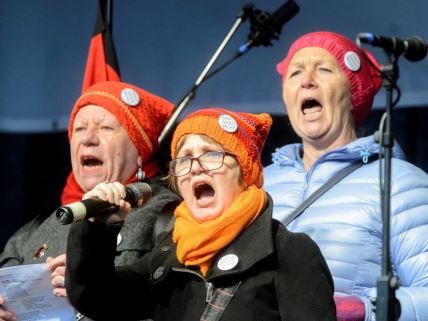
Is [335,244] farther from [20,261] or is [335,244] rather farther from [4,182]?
[4,182]

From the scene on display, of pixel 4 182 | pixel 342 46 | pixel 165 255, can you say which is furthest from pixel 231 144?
pixel 4 182

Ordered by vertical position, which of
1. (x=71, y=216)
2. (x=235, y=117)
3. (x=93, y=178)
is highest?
(x=235, y=117)

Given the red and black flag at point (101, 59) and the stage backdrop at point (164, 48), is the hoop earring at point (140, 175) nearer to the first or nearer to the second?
the red and black flag at point (101, 59)

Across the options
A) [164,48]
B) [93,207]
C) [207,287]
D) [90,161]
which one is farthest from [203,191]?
[164,48]

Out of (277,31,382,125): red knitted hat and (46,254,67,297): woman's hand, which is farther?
(277,31,382,125): red knitted hat

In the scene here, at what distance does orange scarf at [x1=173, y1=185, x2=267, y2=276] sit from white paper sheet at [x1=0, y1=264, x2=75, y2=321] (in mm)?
573

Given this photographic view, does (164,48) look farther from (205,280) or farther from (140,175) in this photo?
(205,280)

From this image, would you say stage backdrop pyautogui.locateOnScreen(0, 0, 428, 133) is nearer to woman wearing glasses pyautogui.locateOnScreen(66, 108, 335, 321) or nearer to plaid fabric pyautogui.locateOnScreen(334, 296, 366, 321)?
woman wearing glasses pyautogui.locateOnScreen(66, 108, 335, 321)

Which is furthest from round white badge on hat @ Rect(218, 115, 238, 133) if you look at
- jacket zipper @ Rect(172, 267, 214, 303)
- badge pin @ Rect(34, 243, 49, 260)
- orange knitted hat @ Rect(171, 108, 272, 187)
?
badge pin @ Rect(34, 243, 49, 260)

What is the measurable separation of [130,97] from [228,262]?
130 centimetres

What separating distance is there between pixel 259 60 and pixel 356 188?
4.72ft

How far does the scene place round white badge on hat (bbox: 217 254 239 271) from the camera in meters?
2.70

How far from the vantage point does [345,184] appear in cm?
334

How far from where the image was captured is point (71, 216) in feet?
8.13
